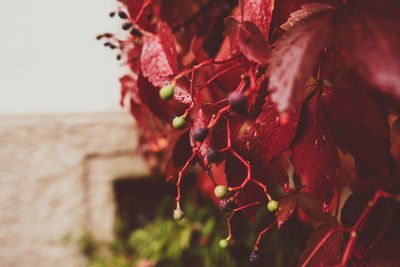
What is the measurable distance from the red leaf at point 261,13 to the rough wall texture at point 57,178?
56.3 inches

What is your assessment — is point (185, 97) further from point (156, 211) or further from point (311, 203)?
point (156, 211)

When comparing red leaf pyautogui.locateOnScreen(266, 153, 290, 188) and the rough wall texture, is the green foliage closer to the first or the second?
the rough wall texture

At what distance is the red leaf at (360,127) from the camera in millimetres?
323

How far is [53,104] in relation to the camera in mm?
1589

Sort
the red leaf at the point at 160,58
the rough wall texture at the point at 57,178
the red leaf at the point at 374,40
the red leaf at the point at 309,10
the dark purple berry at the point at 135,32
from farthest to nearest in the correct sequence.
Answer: the rough wall texture at the point at 57,178
the dark purple berry at the point at 135,32
the red leaf at the point at 160,58
the red leaf at the point at 309,10
the red leaf at the point at 374,40

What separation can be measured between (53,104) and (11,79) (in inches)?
9.2

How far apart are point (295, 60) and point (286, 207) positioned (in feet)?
0.76

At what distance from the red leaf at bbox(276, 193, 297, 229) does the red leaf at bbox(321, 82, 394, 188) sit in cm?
10

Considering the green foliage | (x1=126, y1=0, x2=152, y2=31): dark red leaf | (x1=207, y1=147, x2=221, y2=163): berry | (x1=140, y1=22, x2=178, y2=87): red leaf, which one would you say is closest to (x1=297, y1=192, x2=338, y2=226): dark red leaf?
(x1=207, y1=147, x2=221, y2=163): berry

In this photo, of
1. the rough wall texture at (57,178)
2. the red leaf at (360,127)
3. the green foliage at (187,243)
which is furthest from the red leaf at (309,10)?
the rough wall texture at (57,178)

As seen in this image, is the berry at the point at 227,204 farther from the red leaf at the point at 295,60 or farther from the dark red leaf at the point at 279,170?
the red leaf at the point at 295,60

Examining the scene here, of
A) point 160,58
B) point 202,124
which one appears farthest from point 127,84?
point 202,124

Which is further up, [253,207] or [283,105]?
[283,105]

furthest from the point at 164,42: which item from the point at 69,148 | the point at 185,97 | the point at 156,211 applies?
the point at 156,211
